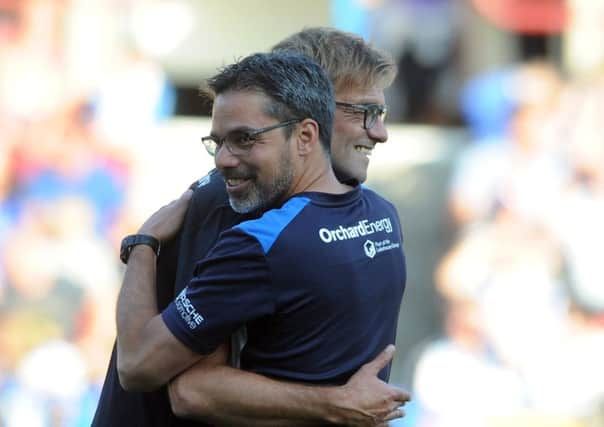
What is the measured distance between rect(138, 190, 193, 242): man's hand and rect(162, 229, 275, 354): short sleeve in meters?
0.36

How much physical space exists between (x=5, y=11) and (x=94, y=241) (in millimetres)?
1625

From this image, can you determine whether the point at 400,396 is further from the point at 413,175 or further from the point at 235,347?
the point at 413,175

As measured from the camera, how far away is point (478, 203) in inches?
340

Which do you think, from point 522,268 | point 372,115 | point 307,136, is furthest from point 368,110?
point 522,268

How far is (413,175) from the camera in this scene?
8641mm

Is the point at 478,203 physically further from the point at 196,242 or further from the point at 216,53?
the point at 196,242

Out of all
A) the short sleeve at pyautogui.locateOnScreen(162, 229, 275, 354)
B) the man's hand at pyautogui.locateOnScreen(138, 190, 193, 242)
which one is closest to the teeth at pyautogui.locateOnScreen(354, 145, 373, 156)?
the man's hand at pyautogui.locateOnScreen(138, 190, 193, 242)

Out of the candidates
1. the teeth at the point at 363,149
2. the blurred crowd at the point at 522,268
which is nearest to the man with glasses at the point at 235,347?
the teeth at the point at 363,149

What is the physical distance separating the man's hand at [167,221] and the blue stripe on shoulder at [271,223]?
0.33m

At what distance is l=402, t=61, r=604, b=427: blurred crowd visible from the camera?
862 centimetres

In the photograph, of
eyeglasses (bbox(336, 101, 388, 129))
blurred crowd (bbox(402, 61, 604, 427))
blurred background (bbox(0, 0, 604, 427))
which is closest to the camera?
eyeglasses (bbox(336, 101, 388, 129))

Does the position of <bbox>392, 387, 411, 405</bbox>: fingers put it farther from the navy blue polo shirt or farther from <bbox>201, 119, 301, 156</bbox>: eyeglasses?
<bbox>201, 119, 301, 156</bbox>: eyeglasses

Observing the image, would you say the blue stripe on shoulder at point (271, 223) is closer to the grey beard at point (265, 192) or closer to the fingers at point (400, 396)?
the grey beard at point (265, 192)

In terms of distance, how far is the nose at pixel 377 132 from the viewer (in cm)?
346
